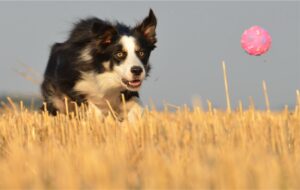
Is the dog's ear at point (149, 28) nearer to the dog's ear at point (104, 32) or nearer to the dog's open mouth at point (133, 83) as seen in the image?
the dog's ear at point (104, 32)

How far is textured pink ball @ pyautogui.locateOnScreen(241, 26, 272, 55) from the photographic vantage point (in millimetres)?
7312

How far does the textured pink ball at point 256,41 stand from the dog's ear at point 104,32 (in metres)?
1.51

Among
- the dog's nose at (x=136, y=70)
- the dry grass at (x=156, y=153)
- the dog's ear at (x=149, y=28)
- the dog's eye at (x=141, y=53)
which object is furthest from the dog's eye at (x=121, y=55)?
the dry grass at (x=156, y=153)

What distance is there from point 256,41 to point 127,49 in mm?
1499

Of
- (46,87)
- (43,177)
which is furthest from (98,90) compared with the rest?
(43,177)

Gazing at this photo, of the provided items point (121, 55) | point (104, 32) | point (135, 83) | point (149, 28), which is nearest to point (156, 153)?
point (135, 83)

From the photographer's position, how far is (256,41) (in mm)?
7316

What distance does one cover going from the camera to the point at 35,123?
20.0ft

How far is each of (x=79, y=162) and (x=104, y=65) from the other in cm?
351

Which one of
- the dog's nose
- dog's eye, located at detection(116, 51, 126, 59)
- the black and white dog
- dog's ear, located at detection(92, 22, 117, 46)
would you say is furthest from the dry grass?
dog's ear, located at detection(92, 22, 117, 46)

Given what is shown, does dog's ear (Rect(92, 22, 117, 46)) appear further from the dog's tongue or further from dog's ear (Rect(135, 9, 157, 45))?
the dog's tongue

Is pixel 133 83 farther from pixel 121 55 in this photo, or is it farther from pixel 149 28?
pixel 149 28

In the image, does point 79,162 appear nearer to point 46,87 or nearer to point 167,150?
point 167,150

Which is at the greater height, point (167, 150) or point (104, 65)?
point (104, 65)
